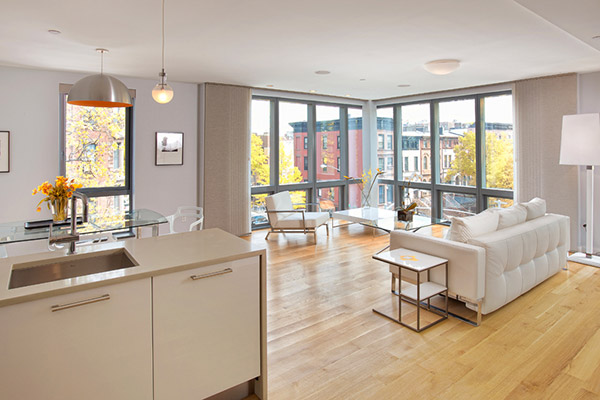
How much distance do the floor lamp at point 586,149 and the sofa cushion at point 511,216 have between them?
4.95 feet

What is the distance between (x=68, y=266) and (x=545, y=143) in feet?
20.3

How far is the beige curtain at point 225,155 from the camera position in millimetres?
6188

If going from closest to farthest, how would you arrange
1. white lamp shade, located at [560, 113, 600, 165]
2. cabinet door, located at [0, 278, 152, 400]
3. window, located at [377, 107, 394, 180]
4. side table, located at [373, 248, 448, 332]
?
cabinet door, located at [0, 278, 152, 400] < side table, located at [373, 248, 448, 332] < white lamp shade, located at [560, 113, 600, 165] < window, located at [377, 107, 394, 180]

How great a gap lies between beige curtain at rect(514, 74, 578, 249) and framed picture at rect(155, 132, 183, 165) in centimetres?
535

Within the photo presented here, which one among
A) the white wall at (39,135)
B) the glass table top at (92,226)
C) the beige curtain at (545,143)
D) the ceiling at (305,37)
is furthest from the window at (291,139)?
the beige curtain at (545,143)

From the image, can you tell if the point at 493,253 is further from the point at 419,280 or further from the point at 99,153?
the point at 99,153

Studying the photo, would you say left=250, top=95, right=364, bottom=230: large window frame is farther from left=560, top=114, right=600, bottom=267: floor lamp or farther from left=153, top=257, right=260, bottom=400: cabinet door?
left=153, top=257, right=260, bottom=400: cabinet door

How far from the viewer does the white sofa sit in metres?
3.21

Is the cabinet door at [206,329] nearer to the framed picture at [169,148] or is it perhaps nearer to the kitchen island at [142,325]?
the kitchen island at [142,325]

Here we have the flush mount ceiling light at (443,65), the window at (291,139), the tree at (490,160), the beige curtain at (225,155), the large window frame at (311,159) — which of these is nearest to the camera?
the flush mount ceiling light at (443,65)

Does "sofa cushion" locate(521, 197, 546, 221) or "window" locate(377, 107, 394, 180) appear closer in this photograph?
"sofa cushion" locate(521, 197, 546, 221)

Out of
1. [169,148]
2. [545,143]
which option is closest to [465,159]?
[545,143]

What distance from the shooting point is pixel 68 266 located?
2.01 metres

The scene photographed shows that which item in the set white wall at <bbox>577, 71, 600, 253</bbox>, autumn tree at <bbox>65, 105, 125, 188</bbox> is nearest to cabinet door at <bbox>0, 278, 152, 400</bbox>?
autumn tree at <bbox>65, 105, 125, 188</bbox>
